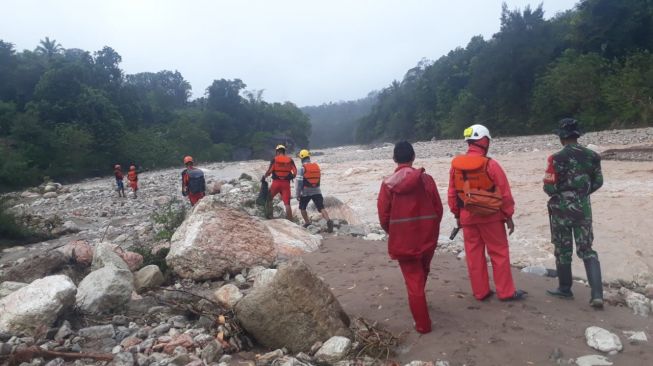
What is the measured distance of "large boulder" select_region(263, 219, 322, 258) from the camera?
6980 millimetres

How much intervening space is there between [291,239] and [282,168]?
1582 millimetres

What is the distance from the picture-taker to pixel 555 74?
33562 millimetres

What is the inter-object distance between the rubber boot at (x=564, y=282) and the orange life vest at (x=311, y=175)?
15.1 ft

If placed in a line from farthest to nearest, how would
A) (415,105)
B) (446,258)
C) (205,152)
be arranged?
(415,105), (205,152), (446,258)

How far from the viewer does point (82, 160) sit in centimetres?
3406

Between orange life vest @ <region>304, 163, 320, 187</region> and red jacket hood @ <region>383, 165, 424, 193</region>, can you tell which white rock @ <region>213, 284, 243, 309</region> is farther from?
orange life vest @ <region>304, 163, 320, 187</region>

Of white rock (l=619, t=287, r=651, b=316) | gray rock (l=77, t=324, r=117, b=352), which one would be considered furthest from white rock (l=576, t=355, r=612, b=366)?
gray rock (l=77, t=324, r=117, b=352)

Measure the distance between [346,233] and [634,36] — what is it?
30845 millimetres

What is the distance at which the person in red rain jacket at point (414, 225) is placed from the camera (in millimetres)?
3818

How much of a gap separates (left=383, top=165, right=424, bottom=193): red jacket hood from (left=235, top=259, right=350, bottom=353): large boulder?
94cm

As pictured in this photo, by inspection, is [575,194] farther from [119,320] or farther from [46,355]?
[46,355]

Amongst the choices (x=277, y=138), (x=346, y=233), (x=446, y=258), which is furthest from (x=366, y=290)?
(x=277, y=138)

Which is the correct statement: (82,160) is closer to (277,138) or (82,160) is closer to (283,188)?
(283,188)

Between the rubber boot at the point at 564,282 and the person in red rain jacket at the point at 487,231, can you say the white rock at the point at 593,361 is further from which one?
the rubber boot at the point at 564,282
